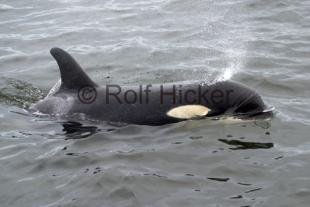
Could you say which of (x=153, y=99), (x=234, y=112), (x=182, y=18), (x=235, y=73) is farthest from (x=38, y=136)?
(x=182, y=18)

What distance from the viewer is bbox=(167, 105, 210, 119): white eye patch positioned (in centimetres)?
970

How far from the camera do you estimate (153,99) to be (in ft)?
32.2

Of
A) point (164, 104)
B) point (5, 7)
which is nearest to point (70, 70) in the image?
point (164, 104)

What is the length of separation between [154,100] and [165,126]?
49 cm

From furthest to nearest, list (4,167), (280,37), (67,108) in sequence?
(280,37)
(67,108)
(4,167)

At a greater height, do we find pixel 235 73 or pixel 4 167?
pixel 235 73

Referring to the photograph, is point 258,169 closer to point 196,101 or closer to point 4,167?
point 196,101

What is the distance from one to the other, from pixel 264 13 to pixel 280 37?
2.66m

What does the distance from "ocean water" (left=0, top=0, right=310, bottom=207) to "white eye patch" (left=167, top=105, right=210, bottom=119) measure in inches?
6.1

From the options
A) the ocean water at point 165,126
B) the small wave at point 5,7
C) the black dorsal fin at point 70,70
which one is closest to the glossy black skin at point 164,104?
the ocean water at point 165,126

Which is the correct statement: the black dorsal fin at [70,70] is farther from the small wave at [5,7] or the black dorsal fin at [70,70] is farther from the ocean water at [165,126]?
the small wave at [5,7]

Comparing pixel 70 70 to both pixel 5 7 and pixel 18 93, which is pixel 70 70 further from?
pixel 5 7

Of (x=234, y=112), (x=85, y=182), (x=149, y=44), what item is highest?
(x=149, y=44)

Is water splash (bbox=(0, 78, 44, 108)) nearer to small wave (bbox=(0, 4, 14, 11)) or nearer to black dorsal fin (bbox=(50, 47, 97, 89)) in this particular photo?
black dorsal fin (bbox=(50, 47, 97, 89))
